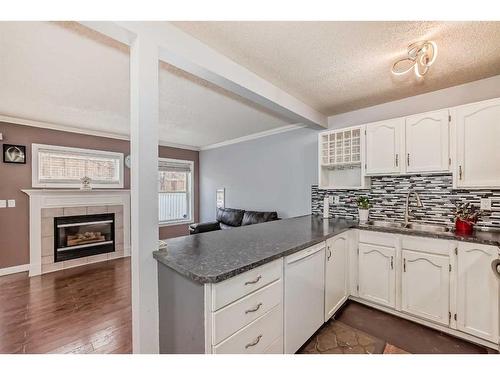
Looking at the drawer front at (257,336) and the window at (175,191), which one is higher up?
the window at (175,191)

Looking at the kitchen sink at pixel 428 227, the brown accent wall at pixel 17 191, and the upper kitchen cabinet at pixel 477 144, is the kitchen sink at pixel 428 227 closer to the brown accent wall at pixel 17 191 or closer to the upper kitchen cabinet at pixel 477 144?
the upper kitchen cabinet at pixel 477 144

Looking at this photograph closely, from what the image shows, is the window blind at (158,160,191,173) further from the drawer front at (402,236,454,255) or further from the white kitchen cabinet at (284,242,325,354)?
the drawer front at (402,236,454,255)

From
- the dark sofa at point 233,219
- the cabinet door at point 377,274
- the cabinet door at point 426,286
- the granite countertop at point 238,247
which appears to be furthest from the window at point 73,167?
the cabinet door at point 426,286

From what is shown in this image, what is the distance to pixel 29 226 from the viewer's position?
3521mm

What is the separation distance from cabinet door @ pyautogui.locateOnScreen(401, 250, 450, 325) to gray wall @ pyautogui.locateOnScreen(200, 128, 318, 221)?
162 cm

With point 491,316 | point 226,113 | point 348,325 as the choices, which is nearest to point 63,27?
point 226,113

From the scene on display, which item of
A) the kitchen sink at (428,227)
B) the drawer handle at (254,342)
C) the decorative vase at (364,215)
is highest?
the decorative vase at (364,215)

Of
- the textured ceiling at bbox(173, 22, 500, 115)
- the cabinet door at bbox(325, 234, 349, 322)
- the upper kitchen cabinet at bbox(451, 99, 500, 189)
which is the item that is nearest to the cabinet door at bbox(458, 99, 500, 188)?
the upper kitchen cabinet at bbox(451, 99, 500, 189)

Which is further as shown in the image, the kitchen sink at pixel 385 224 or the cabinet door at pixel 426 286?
the kitchen sink at pixel 385 224

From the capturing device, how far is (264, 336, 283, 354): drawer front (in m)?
1.37

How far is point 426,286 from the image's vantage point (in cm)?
204

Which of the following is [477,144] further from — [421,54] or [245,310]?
[245,310]

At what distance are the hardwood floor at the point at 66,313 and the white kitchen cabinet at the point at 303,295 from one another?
1.32 m

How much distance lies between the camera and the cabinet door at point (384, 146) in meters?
2.43
